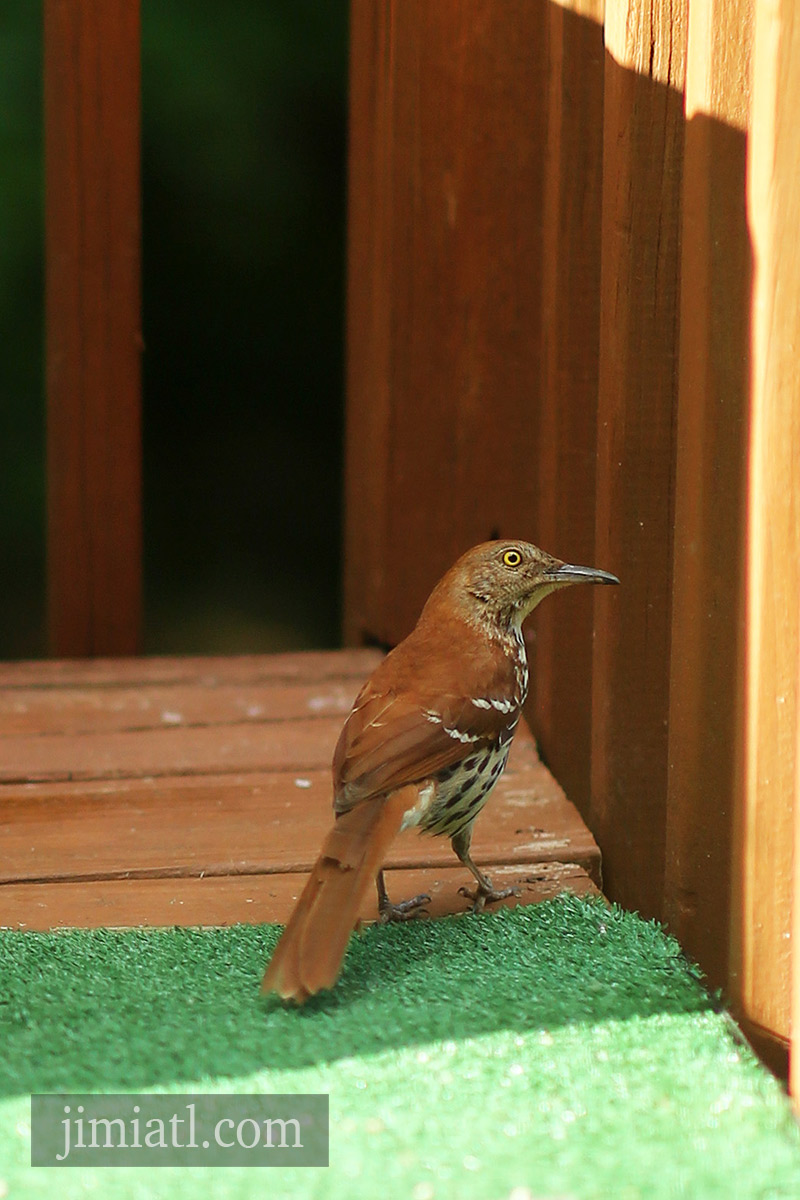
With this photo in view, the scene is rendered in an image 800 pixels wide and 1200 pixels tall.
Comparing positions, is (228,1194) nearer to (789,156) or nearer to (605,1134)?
(605,1134)

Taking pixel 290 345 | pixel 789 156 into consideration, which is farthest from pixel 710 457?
pixel 290 345

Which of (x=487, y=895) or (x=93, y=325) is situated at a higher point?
(x=93, y=325)

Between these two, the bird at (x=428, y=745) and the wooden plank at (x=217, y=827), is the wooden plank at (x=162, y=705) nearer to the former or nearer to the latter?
the wooden plank at (x=217, y=827)

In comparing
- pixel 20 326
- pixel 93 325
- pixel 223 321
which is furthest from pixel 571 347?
pixel 223 321

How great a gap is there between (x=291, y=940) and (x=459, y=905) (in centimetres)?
58

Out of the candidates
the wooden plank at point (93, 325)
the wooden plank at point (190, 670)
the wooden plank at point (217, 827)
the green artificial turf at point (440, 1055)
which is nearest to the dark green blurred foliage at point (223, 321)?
the wooden plank at point (93, 325)

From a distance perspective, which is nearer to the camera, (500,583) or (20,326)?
(500,583)

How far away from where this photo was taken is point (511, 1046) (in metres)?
2.16

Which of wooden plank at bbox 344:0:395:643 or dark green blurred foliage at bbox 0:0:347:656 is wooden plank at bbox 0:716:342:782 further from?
dark green blurred foliage at bbox 0:0:347:656

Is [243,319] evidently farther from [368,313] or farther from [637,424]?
[637,424]

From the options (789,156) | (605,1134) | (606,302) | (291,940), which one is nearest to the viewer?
(605,1134)

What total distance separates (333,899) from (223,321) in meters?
3.28

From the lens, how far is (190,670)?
4.15 m

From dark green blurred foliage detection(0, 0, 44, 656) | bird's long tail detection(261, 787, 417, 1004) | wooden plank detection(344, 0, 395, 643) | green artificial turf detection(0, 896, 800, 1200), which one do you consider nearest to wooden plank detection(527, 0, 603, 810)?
green artificial turf detection(0, 896, 800, 1200)
